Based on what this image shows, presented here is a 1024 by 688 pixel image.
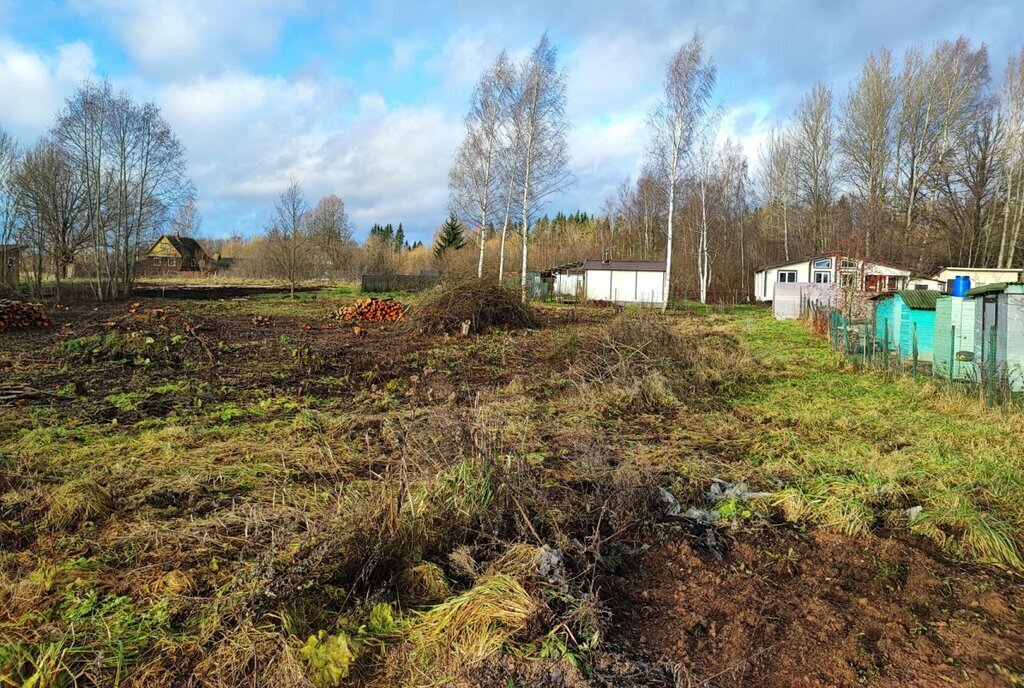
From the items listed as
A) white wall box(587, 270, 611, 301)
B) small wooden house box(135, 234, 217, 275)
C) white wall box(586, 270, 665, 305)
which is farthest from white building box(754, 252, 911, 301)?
small wooden house box(135, 234, 217, 275)

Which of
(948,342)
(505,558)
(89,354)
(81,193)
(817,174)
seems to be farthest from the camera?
(817,174)

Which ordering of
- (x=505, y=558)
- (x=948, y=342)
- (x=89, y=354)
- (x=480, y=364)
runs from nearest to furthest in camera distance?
(x=505, y=558), (x=948, y=342), (x=89, y=354), (x=480, y=364)

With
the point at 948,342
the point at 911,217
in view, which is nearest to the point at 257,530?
the point at 948,342

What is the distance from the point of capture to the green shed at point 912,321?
10734 millimetres

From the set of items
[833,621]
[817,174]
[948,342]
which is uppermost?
[817,174]

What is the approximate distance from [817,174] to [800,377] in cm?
4355

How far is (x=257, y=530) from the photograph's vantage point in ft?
11.3

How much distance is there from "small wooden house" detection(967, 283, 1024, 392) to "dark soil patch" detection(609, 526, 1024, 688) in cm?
556

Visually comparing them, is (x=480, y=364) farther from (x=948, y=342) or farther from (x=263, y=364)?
(x=948, y=342)

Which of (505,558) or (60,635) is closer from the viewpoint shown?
(60,635)

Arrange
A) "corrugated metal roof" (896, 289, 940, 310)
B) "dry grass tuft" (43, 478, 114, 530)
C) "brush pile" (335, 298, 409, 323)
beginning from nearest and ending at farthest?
"dry grass tuft" (43, 478, 114, 530)
"corrugated metal roof" (896, 289, 940, 310)
"brush pile" (335, 298, 409, 323)

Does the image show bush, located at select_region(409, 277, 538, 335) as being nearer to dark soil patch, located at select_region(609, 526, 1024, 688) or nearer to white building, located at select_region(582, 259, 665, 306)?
dark soil patch, located at select_region(609, 526, 1024, 688)

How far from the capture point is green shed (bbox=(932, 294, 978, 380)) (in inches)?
340

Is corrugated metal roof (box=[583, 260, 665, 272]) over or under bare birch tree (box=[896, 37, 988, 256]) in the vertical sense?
under
